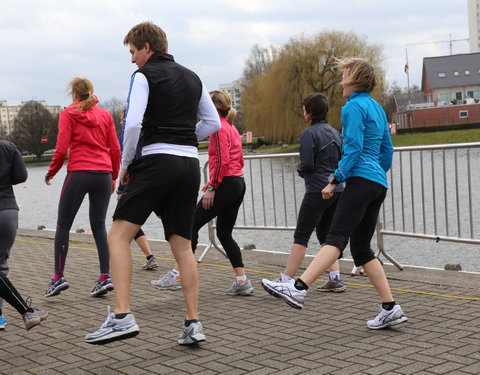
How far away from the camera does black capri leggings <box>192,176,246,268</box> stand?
6344mm

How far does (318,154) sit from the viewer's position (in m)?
6.11

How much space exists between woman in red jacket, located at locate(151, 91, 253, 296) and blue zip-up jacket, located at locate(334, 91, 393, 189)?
4.91ft

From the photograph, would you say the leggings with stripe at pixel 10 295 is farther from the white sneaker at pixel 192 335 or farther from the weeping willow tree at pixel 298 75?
the weeping willow tree at pixel 298 75

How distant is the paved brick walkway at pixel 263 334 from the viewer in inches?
162

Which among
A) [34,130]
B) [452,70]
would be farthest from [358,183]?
[452,70]

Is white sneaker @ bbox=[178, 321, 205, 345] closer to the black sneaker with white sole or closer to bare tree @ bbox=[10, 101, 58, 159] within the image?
the black sneaker with white sole

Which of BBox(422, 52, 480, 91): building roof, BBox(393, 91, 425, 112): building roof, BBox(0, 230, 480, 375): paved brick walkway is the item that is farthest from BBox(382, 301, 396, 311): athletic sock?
BBox(393, 91, 425, 112): building roof

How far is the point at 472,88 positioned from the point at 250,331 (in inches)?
4497

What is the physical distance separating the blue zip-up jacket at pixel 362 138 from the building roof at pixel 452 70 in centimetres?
11294

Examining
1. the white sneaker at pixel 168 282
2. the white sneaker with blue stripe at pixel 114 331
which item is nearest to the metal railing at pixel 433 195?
the white sneaker at pixel 168 282

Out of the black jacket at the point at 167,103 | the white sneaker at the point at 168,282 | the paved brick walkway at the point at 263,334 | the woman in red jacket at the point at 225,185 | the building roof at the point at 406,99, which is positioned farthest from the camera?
the building roof at the point at 406,99

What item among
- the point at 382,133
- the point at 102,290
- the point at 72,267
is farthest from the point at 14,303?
the point at 72,267

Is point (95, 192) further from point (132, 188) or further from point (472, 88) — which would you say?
point (472, 88)

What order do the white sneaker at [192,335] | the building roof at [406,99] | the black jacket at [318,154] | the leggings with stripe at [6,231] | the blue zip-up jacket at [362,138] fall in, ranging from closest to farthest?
the white sneaker at [192,335] < the blue zip-up jacket at [362,138] < the leggings with stripe at [6,231] < the black jacket at [318,154] < the building roof at [406,99]
